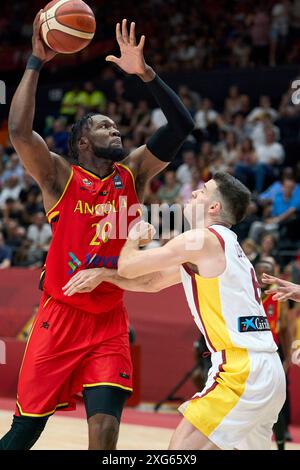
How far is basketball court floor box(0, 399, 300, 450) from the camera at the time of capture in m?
8.70

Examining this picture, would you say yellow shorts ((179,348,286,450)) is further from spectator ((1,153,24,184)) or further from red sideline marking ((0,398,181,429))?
spectator ((1,153,24,184))

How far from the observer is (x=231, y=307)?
14.8ft

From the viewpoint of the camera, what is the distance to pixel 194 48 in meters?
19.8

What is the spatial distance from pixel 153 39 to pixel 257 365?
58.5 ft

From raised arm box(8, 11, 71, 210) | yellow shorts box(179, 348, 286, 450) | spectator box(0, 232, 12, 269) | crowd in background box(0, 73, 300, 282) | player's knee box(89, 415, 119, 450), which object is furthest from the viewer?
spectator box(0, 232, 12, 269)

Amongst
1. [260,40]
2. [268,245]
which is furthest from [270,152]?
[260,40]

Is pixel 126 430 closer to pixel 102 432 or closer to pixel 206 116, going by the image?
pixel 102 432

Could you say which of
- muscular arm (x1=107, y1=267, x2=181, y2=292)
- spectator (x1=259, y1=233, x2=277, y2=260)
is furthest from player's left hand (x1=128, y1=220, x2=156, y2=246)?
spectator (x1=259, y1=233, x2=277, y2=260)

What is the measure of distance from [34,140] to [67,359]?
1.27 metres

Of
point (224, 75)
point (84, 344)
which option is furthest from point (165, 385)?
point (224, 75)

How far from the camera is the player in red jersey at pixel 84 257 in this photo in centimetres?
506

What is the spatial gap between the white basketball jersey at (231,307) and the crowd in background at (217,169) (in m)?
6.76
